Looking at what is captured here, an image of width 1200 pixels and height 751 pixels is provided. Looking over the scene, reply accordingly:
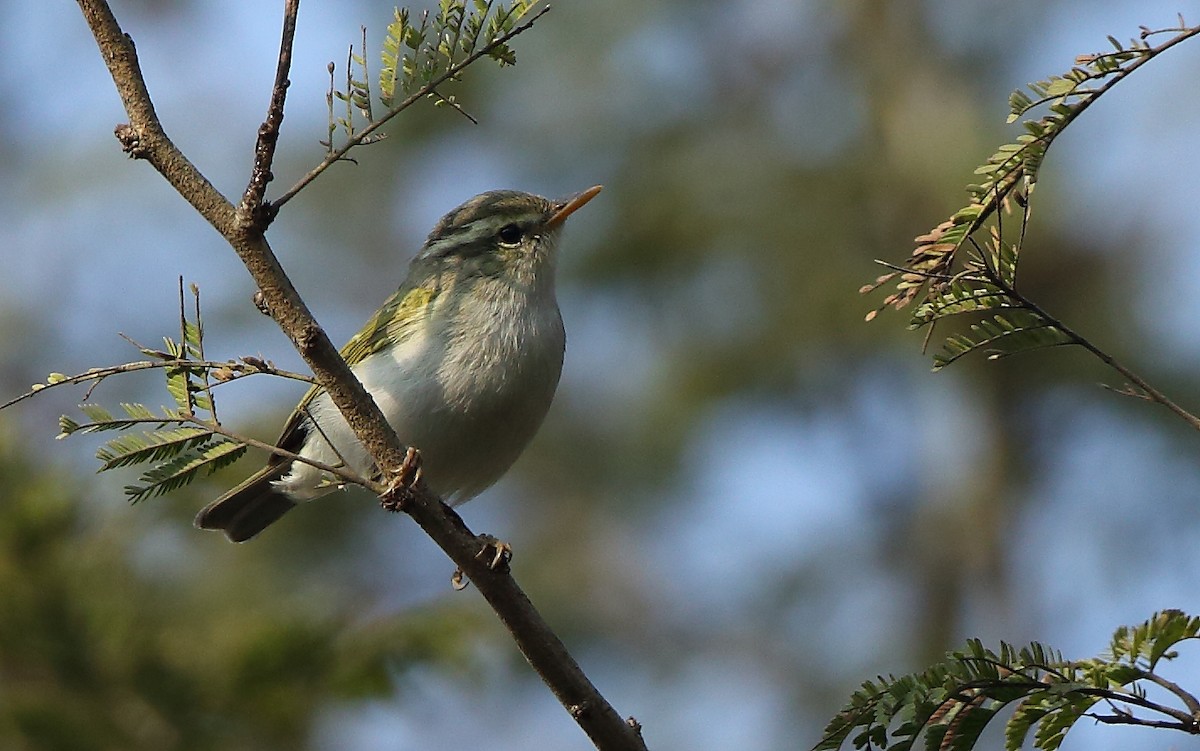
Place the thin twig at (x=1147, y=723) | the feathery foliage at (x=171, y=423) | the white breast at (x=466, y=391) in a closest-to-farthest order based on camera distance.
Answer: the thin twig at (x=1147, y=723) → the feathery foliage at (x=171, y=423) → the white breast at (x=466, y=391)

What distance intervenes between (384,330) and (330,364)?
8.04 feet

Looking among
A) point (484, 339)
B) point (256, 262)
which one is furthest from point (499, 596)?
point (484, 339)

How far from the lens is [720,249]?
10.6m

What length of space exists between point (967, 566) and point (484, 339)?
6.17 meters

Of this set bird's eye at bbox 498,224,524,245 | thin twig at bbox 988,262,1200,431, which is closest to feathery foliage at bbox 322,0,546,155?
thin twig at bbox 988,262,1200,431

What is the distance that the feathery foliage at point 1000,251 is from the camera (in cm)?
233

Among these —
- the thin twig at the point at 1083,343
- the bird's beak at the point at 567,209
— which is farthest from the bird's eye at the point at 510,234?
the thin twig at the point at 1083,343

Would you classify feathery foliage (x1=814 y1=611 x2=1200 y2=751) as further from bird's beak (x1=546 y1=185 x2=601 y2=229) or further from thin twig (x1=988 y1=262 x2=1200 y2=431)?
bird's beak (x1=546 y1=185 x2=601 y2=229)

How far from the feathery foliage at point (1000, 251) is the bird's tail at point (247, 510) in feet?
12.7

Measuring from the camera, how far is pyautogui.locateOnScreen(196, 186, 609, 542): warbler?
4.93 metres

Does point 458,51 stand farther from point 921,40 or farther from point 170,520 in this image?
point 921,40

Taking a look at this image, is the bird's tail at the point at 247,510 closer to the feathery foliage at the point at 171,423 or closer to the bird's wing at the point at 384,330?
the bird's wing at the point at 384,330

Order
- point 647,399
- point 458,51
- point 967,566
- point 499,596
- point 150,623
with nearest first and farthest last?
point 458,51 → point 499,596 → point 150,623 → point 967,566 → point 647,399

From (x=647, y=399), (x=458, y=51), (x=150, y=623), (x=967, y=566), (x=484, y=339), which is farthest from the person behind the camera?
(x=647, y=399)
